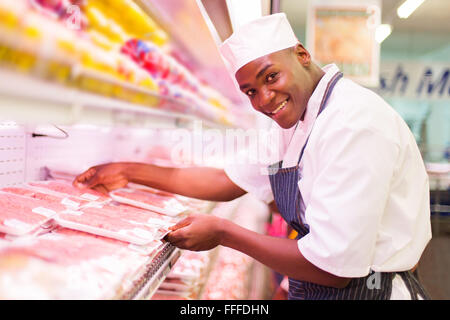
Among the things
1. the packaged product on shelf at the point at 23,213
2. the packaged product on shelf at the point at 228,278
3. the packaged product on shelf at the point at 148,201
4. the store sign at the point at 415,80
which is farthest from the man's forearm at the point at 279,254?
the store sign at the point at 415,80

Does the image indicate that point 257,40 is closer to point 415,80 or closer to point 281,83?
point 281,83

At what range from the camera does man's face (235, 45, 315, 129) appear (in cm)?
129

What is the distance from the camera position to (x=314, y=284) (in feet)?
4.34

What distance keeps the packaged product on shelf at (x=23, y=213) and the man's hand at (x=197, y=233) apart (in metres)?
0.40

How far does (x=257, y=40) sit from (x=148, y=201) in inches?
32.4

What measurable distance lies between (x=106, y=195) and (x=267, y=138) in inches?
31.3

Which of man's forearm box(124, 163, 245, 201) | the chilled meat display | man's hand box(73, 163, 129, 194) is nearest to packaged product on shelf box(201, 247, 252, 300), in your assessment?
man's forearm box(124, 163, 245, 201)

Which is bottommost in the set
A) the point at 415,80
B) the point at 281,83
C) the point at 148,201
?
the point at 148,201

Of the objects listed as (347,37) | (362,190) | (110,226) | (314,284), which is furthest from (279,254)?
(347,37)

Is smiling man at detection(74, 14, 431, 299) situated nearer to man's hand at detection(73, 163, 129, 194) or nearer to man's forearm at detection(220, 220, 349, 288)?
man's forearm at detection(220, 220, 349, 288)

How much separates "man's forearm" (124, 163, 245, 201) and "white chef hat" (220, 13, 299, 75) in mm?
649

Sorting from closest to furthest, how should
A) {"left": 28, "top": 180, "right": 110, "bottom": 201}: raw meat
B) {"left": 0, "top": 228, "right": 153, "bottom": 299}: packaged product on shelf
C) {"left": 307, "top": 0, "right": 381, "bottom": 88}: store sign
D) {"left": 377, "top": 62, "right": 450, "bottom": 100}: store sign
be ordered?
{"left": 0, "top": 228, "right": 153, "bottom": 299}: packaged product on shelf
{"left": 28, "top": 180, "right": 110, "bottom": 201}: raw meat
{"left": 307, "top": 0, "right": 381, "bottom": 88}: store sign
{"left": 377, "top": 62, "right": 450, "bottom": 100}: store sign
